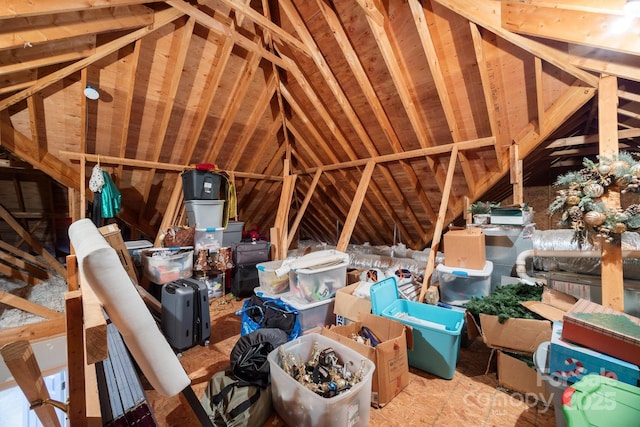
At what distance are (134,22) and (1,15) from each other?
1049 mm

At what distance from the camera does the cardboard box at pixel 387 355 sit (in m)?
1.75

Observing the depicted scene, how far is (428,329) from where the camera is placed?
2016mm

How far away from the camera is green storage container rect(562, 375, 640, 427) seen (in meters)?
0.93

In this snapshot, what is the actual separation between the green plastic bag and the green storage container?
4.97 ft

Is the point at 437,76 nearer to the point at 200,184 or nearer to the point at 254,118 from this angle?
the point at 254,118

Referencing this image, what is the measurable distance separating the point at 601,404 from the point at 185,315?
8.83 feet

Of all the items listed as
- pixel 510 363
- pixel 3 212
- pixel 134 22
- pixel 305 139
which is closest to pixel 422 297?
pixel 510 363

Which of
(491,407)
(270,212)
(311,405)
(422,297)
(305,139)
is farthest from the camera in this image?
(270,212)

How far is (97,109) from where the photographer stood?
10.6 feet

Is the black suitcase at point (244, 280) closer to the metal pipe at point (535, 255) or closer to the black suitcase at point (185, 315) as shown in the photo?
the black suitcase at point (185, 315)

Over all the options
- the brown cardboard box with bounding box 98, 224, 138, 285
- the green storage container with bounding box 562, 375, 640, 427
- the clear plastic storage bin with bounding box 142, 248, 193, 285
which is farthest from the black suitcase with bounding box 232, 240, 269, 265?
the green storage container with bounding box 562, 375, 640, 427

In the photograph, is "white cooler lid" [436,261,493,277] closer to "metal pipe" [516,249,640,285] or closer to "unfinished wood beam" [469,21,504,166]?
"metal pipe" [516,249,640,285]

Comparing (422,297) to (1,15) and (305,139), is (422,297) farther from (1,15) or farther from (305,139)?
(1,15)

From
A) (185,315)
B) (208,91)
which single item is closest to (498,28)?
(208,91)
